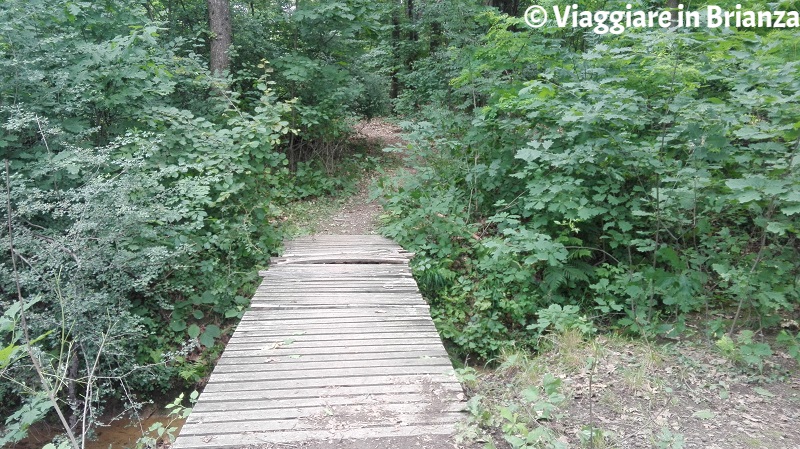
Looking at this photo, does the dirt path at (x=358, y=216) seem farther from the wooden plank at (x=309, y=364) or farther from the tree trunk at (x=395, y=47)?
the tree trunk at (x=395, y=47)

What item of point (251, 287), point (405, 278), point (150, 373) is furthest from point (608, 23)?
point (150, 373)

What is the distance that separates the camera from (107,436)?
536 cm

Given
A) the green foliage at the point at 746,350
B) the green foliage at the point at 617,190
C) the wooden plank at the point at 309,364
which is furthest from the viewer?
the green foliage at the point at 617,190

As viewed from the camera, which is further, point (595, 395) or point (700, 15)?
point (700, 15)

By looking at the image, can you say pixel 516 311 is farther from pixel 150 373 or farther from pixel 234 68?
pixel 234 68

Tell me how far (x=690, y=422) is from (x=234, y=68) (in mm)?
9786

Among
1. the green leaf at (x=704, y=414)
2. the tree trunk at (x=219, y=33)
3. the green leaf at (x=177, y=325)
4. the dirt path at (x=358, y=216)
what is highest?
the tree trunk at (x=219, y=33)

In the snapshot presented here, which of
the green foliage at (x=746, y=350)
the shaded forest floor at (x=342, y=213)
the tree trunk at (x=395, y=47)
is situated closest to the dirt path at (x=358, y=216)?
the shaded forest floor at (x=342, y=213)

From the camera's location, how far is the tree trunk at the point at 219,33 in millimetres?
8820

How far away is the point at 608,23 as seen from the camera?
632cm

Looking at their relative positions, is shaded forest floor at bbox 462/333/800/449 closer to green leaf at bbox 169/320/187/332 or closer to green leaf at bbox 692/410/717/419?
green leaf at bbox 692/410/717/419

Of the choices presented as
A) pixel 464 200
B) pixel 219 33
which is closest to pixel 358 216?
pixel 464 200

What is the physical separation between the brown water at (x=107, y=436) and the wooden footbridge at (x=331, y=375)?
1.96 m

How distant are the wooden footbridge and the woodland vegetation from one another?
3.38 feet
